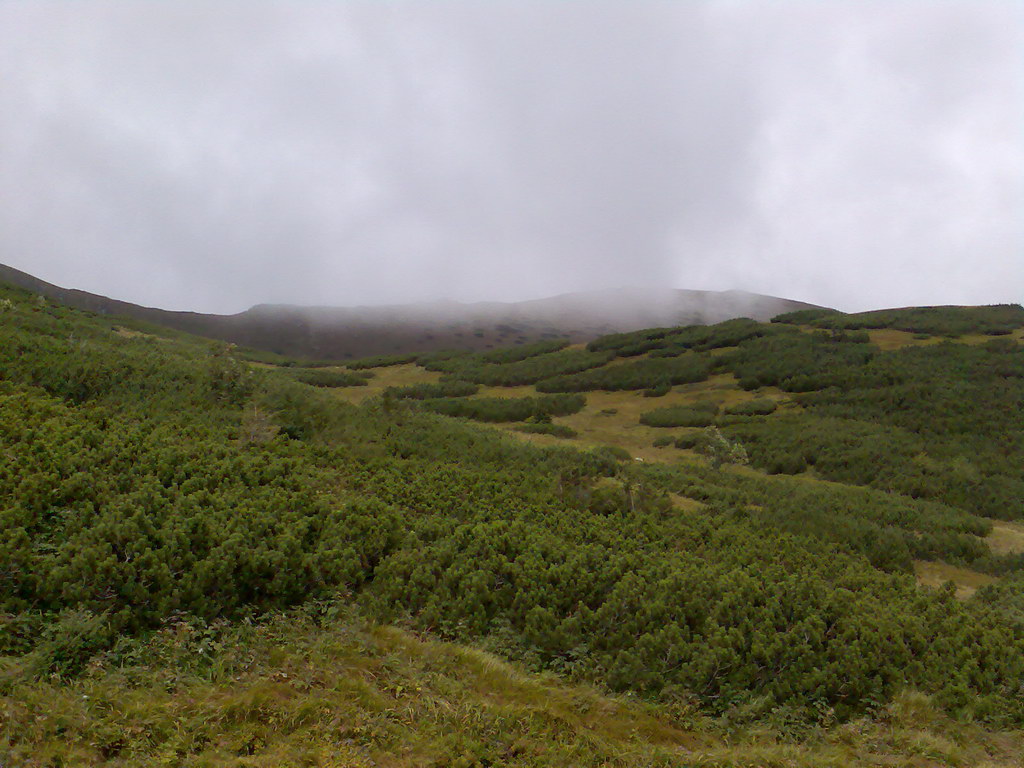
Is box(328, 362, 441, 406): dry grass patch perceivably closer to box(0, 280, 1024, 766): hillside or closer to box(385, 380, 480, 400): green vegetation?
box(385, 380, 480, 400): green vegetation

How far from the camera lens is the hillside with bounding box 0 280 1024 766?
400 cm

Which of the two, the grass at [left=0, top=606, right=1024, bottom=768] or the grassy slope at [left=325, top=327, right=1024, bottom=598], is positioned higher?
the grass at [left=0, top=606, right=1024, bottom=768]

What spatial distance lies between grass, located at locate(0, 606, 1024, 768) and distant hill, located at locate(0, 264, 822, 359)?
325ft

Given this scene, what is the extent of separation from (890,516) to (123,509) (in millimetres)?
18077

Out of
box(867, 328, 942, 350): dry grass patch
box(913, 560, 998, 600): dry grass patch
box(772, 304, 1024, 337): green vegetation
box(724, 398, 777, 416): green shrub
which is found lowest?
box(913, 560, 998, 600): dry grass patch

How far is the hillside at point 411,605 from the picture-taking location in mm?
4004

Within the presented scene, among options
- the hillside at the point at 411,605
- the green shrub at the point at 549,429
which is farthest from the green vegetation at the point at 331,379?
the hillside at the point at 411,605

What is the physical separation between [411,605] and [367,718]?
1.89 metres

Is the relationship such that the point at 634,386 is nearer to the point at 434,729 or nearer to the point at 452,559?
the point at 452,559

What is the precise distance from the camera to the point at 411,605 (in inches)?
232

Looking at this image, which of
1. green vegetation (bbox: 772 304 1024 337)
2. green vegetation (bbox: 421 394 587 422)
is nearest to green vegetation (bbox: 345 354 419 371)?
green vegetation (bbox: 421 394 587 422)

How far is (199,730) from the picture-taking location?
143 inches

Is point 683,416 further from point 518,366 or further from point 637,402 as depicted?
point 518,366

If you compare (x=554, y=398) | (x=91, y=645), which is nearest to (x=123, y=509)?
(x=91, y=645)
